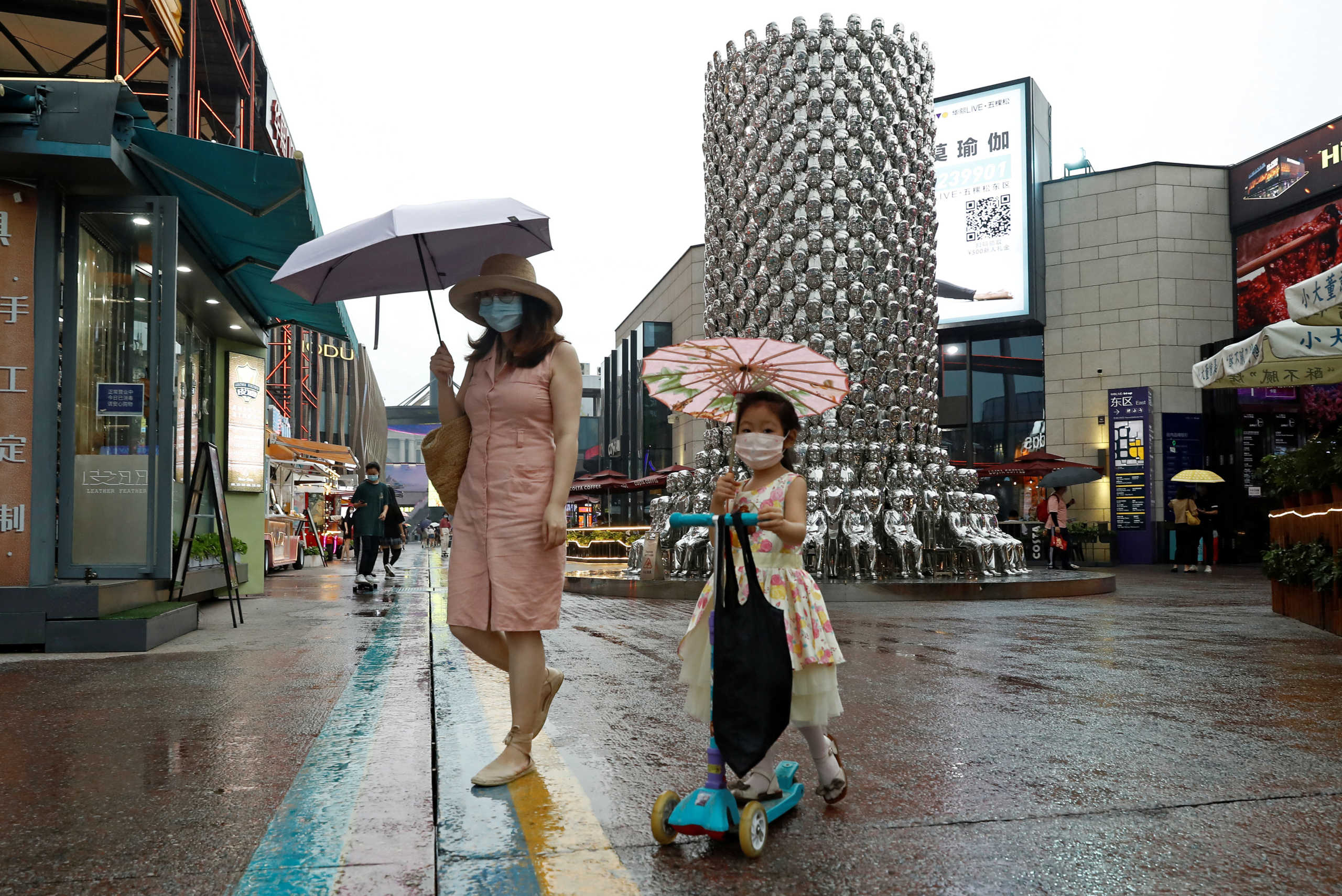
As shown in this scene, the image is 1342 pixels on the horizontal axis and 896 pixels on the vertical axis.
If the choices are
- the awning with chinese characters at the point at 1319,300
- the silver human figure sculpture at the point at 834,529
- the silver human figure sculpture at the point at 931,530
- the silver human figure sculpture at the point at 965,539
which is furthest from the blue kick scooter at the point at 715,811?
the silver human figure sculpture at the point at 965,539

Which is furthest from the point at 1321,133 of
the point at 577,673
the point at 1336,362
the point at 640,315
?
the point at 640,315

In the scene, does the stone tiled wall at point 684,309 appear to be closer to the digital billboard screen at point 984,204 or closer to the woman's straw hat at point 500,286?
the digital billboard screen at point 984,204

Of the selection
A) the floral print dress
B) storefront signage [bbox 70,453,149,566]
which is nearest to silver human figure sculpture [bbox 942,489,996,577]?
storefront signage [bbox 70,453,149,566]

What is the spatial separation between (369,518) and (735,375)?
11268mm

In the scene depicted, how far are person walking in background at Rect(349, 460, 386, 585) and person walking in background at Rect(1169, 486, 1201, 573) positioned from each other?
1374 cm

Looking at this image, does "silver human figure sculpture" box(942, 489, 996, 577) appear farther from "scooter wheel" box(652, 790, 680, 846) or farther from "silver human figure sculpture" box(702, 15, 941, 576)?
"scooter wheel" box(652, 790, 680, 846)

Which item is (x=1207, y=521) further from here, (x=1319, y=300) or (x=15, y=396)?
(x=15, y=396)

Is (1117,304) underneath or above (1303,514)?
above

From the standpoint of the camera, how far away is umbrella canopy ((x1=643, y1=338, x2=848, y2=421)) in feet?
10.7

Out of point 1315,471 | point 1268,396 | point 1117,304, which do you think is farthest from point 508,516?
point 1117,304

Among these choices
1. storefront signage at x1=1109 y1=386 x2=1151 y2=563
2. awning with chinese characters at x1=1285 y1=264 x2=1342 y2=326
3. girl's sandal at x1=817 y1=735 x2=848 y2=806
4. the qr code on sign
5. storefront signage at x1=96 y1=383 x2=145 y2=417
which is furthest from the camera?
the qr code on sign

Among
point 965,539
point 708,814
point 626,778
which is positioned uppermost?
point 965,539

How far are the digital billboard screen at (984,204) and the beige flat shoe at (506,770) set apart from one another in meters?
25.0

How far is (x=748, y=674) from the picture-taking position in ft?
8.77
